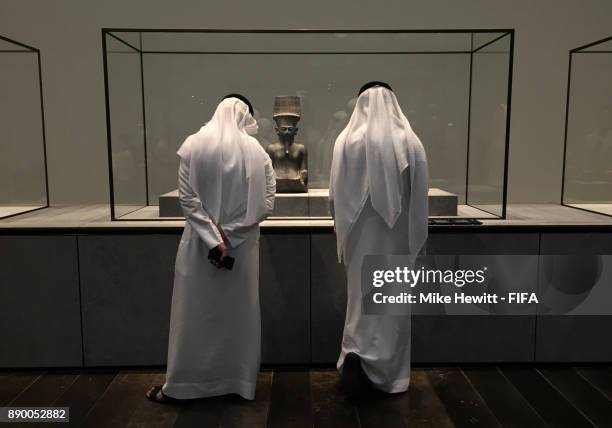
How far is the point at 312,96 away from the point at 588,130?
2.50 metres

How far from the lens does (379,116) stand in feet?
10.3

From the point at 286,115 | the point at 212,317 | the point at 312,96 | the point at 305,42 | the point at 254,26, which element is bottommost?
the point at 212,317

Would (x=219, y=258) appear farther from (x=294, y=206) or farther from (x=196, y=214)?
(x=294, y=206)

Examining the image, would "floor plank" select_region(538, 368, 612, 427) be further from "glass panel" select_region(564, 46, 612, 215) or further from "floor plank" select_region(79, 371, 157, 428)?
"floor plank" select_region(79, 371, 157, 428)

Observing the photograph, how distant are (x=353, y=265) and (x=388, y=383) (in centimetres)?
74

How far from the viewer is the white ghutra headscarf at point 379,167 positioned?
10.2 ft

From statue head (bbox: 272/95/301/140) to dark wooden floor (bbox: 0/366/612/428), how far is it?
1.68 meters

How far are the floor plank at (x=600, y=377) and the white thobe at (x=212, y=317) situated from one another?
84.2 inches

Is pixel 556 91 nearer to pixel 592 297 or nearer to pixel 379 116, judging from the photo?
pixel 592 297

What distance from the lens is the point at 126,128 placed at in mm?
3977

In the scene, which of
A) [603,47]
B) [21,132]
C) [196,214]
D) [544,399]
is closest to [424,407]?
[544,399]

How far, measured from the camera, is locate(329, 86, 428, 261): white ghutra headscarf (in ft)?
10.2

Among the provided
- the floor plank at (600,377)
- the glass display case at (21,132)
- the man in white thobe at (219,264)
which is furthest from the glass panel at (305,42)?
the floor plank at (600,377)

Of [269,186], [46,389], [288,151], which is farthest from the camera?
[288,151]
